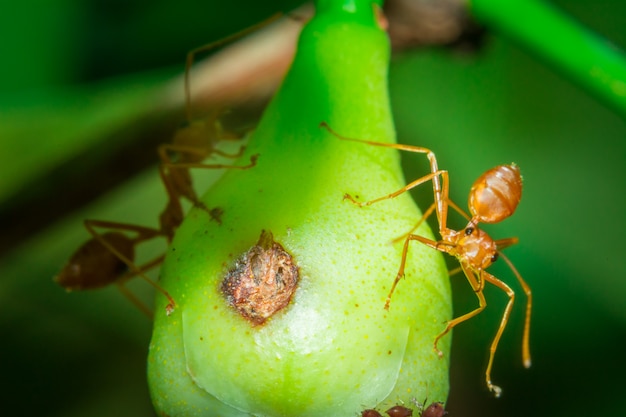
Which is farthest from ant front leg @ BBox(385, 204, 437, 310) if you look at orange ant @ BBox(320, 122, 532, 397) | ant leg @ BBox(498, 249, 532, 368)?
ant leg @ BBox(498, 249, 532, 368)

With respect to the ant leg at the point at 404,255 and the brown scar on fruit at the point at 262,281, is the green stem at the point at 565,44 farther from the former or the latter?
the brown scar on fruit at the point at 262,281

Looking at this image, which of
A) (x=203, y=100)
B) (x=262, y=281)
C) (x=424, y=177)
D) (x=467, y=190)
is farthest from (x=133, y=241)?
(x=262, y=281)

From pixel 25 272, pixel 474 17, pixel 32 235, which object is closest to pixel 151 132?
pixel 32 235

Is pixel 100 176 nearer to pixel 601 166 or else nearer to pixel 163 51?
pixel 163 51

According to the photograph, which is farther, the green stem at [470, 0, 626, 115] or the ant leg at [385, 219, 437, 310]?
the green stem at [470, 0, 626, 115]

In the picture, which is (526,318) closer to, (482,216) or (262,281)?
(482,216)

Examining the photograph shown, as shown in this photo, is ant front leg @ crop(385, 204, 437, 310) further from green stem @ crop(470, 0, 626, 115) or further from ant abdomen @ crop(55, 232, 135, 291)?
ant abdomen @ crop(55, 232, 135, 291)

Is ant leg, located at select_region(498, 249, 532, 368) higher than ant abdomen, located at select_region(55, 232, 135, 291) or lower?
higher
